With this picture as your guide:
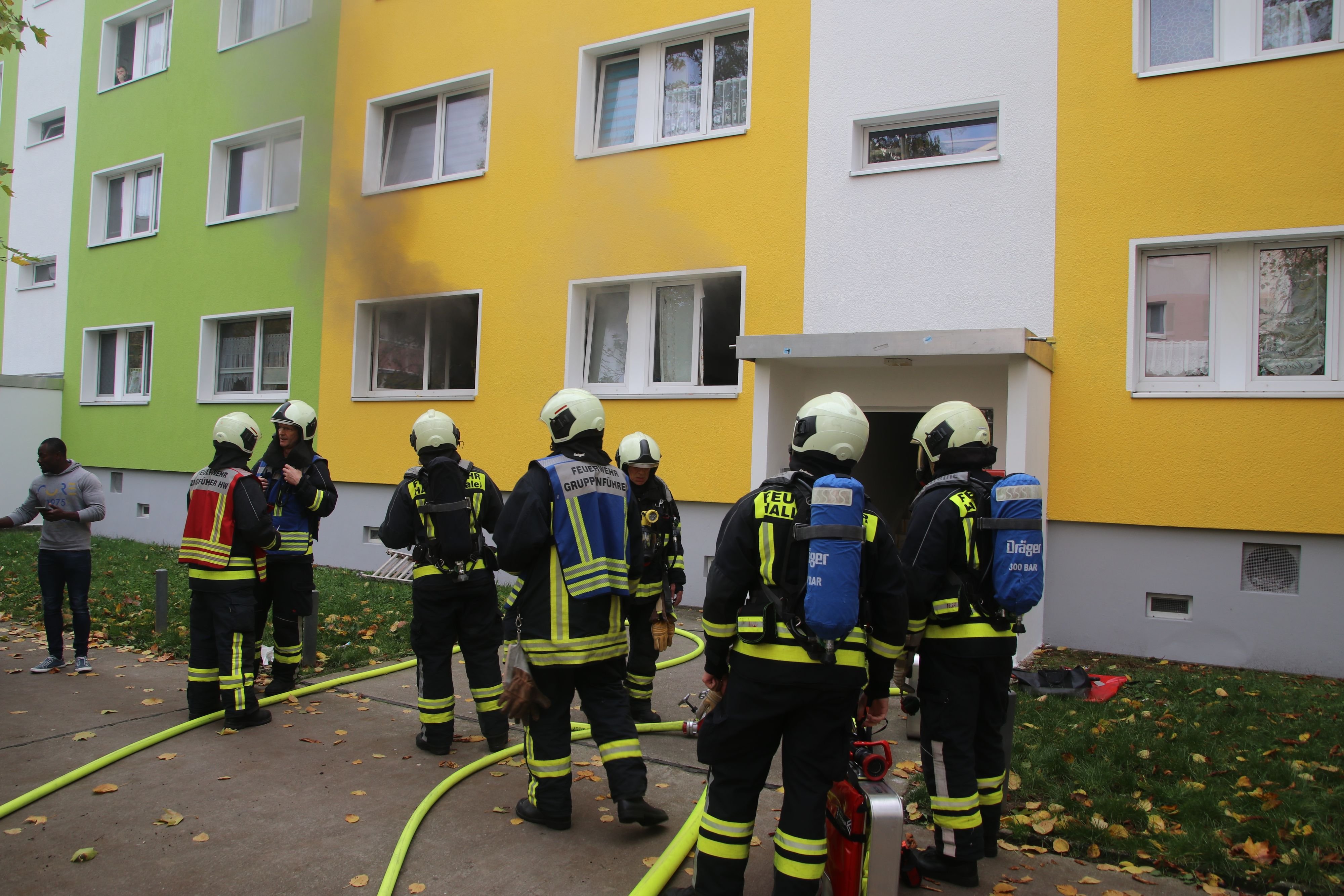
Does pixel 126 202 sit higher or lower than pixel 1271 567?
higher

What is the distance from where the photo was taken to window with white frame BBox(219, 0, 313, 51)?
1412cm

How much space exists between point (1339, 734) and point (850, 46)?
24.4ft

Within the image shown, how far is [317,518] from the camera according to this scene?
20.7 ft

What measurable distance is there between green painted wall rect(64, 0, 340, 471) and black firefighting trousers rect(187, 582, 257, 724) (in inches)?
319

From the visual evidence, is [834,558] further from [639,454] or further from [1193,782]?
[1193,782]

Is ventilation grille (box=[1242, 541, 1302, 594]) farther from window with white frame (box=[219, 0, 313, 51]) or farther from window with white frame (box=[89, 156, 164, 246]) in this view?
window with white frame (box=[89, 156, 164, 246])

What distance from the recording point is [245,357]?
574 inches

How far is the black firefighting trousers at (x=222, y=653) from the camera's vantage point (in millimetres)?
5426

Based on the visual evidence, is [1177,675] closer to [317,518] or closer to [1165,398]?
[1165,398]

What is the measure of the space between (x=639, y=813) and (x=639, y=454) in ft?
7.71


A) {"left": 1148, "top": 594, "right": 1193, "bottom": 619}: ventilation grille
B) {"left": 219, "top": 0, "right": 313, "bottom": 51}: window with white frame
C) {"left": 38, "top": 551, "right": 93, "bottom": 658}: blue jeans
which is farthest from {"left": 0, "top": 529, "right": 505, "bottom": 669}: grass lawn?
{"left": 219, "top": 0, "right": 313, "bottom": 51}: window with white frame

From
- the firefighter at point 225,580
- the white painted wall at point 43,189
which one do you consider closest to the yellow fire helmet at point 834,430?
the firefighter at point 225,580

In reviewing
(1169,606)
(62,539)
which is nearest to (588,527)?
(62,539)

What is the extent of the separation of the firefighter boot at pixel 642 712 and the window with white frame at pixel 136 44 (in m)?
16.0
